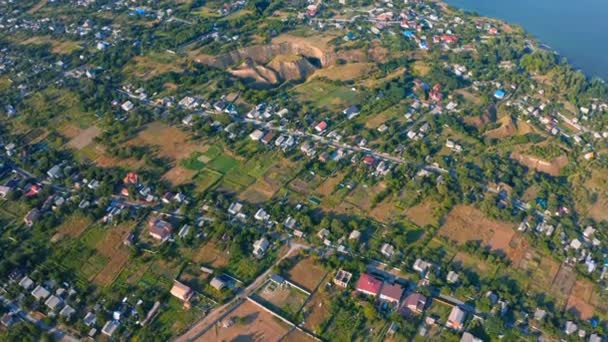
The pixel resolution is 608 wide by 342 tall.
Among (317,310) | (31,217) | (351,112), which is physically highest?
(351,112)

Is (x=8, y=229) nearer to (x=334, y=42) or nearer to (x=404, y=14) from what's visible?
(x=334, y=42)

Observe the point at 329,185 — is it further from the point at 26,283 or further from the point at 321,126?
the point at 26,283

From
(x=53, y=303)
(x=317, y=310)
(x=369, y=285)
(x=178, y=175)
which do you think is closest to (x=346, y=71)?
(x=178, y=175)

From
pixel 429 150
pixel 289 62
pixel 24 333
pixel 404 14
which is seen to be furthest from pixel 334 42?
pixel 24 333

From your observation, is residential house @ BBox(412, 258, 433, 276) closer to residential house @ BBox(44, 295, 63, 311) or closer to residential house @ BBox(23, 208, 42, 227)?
residential house @ BBox(44, 295, 63, 311)

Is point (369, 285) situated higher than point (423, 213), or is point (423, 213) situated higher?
point (423, 213)

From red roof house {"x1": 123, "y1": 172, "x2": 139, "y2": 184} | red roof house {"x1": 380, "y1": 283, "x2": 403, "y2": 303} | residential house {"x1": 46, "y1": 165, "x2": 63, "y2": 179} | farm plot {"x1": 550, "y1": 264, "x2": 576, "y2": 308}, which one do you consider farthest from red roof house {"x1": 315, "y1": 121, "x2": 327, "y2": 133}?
farm plot {"x1": 550, "y1": 264, "x2": 576, "y2": 308}

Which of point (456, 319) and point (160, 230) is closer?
point (456, 319)
